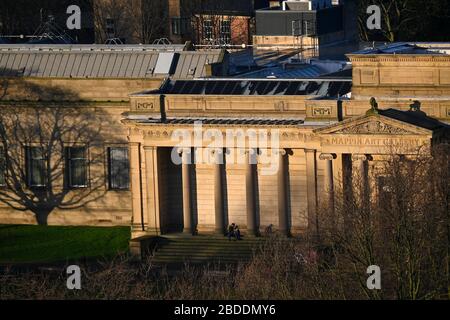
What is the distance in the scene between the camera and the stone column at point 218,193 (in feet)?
428

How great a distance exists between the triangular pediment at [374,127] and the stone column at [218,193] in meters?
7.25

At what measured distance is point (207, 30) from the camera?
197m

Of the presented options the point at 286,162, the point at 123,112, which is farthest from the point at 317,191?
the point at 123,112

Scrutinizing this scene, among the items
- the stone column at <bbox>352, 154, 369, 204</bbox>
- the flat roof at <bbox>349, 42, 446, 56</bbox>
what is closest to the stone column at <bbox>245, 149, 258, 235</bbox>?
the stone column at <bbox>352, 154, 369, 204</bbox>

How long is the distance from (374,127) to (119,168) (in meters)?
20.9

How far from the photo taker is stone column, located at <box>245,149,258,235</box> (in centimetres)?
12975

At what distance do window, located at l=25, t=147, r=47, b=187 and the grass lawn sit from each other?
281 cm

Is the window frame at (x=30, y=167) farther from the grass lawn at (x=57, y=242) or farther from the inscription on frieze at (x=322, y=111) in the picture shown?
the inscription on frieze at (x=322, y=111)

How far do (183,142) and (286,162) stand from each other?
5535mm

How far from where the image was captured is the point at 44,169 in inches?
5522

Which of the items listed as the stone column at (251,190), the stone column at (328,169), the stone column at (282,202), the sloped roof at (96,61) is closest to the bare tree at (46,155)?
the sloped roof at (96,61)

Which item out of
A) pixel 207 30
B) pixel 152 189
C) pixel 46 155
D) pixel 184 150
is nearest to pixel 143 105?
pixel 184 150
